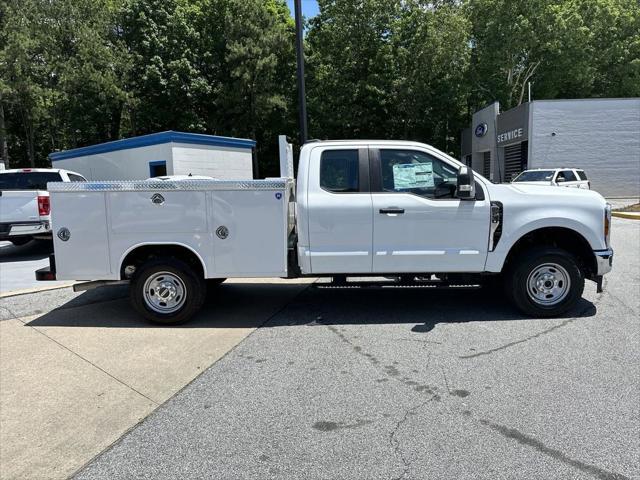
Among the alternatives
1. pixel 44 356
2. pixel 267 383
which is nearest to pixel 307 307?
pixel 267 383

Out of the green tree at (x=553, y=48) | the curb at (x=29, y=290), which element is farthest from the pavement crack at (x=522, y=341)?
the green tree at (x=553, y=48)

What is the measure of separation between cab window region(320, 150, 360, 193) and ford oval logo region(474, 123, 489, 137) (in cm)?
3148

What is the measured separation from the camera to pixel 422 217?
5.96 meters

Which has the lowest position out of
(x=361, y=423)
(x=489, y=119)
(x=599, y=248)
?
(x=361, y=423)

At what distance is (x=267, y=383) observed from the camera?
4480 mm

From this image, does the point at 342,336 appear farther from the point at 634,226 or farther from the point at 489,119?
the point at 489,119

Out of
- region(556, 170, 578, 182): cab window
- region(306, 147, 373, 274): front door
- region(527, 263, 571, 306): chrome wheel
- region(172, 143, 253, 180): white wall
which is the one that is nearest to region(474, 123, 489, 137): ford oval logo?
region(556, 170, 578, 182): cab window

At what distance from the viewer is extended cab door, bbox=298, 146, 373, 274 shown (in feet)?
19.5

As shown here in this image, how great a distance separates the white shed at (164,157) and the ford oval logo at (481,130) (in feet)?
61.8

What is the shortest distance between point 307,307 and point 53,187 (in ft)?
11.2

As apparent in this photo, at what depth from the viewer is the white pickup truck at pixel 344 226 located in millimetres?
5961

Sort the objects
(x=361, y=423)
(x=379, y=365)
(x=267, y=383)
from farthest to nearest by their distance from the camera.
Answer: (x=379, y=365) < (x=267, y=383) < (x=361, y=423)

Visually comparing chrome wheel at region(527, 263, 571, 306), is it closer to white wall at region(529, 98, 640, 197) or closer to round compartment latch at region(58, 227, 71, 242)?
round compartment latch at region(58, 227, 71, 242)

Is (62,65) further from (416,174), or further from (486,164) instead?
(416,174)
